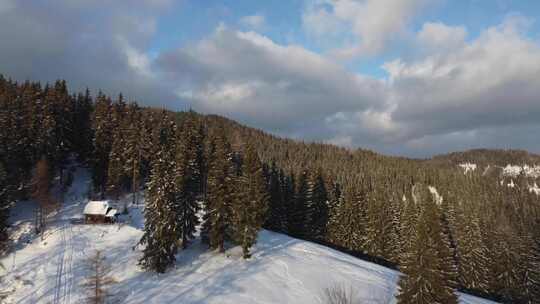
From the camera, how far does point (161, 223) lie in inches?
1626

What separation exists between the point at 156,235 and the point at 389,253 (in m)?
43.0

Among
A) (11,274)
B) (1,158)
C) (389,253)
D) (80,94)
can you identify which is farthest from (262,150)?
(11,274)

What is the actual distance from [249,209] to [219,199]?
406 centimetres

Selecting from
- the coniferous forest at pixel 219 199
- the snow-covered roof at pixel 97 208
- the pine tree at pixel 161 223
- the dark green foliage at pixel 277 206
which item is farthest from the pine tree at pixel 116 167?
the dark green foliage at pixel 277 206

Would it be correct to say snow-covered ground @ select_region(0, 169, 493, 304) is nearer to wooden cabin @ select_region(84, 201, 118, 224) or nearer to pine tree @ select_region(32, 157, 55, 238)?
pine tree @ select_region(32, 157, 55, 238)

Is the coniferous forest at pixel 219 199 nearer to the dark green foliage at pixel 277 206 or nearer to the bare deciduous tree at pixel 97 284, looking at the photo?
the dark green foliage at pixel 277 206

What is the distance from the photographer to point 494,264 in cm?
6150

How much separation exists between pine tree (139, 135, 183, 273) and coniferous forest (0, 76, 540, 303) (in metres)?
0.12

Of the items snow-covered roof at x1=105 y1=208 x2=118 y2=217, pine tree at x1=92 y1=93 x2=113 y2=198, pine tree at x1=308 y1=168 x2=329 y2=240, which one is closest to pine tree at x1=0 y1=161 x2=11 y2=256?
snow-covered roof at x1=105 y1=208 x2=118 y2=217

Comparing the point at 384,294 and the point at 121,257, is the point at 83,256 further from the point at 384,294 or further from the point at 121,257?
the point at 384,294

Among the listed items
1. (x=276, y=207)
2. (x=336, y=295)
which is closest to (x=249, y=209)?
(x=336, y=295)

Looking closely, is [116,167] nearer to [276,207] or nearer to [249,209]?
[249,209]

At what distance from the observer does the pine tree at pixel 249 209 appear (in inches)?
1826

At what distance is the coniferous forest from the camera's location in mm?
42094
